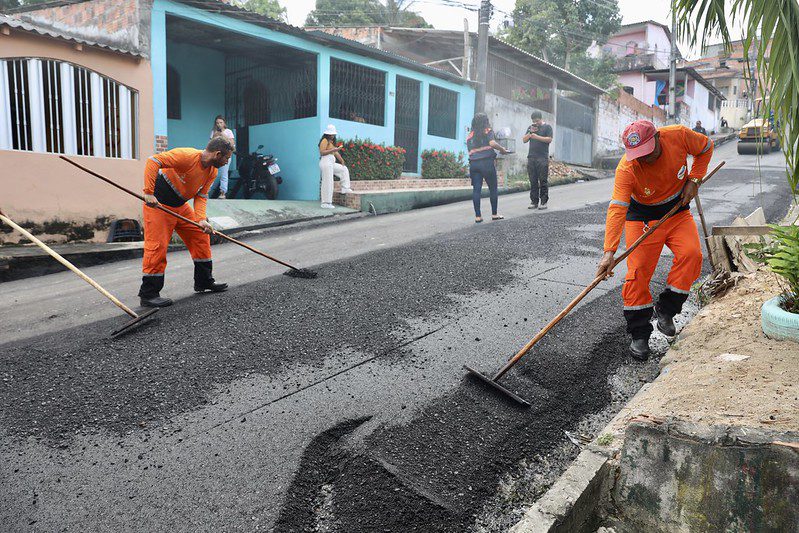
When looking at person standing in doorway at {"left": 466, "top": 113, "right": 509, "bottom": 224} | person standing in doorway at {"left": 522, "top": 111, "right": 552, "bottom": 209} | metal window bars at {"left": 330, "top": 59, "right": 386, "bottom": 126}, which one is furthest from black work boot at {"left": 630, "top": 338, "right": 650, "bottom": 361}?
metal window bars at {"left": 330, "top": 59, "right": 386, "bottom": 126}

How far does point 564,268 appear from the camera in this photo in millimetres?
6023

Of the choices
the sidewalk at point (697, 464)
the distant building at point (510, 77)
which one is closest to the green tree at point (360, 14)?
the distant building at point (510, 77)

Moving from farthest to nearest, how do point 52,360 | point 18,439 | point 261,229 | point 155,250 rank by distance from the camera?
point 261,229 → point 155,250 → point 52,360 → point 18,439

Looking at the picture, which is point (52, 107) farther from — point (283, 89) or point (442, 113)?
point (442, 113)

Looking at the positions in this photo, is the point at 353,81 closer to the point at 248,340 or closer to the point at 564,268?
the point at 564,268

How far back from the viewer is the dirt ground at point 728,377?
8.39 feet

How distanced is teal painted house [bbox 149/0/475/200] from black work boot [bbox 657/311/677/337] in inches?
347

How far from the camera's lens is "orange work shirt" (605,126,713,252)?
3.76 metres

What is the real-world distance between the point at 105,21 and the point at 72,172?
3092 millimetres

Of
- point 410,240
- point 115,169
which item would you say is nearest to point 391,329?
point 410,240

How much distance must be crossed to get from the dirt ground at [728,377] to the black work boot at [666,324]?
3.4 inches

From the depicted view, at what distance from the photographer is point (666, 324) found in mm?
4141

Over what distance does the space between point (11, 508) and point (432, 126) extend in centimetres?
1418

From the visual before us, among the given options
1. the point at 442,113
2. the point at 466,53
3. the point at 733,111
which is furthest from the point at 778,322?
the point at 733,111
